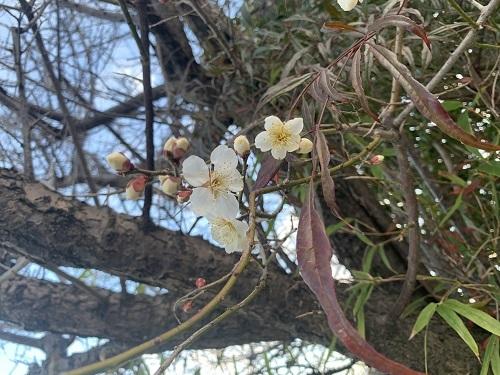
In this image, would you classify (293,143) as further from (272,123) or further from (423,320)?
(423,320)

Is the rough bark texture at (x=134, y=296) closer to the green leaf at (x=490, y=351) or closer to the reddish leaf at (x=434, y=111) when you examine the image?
the green leaf at (x=490, y=351)

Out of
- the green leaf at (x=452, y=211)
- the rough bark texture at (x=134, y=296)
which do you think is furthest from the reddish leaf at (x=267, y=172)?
the green leaf at (x=452, y=211)

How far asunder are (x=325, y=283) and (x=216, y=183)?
0.58 ft

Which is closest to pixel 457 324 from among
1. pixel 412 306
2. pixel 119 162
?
pixel 412 306

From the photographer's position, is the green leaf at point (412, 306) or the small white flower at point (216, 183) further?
the green leaf at point (412, 306)

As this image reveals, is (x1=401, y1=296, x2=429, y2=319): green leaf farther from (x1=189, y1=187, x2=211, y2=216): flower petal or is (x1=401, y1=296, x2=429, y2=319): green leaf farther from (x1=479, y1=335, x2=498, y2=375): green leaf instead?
(x1=189, y1=187, x2=211, y2=216): flower petal

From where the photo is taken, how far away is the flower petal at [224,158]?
53cm

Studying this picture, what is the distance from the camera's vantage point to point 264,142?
1.79ft

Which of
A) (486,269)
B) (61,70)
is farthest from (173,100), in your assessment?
(486,269)

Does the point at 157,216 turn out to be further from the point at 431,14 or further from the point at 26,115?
the point at 431,14

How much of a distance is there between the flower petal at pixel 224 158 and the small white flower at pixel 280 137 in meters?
0.03

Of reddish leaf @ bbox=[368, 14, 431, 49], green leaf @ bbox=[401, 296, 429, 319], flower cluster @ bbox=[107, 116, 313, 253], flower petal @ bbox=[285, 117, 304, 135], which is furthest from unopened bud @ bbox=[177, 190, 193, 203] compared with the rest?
green leaf @ bbox=[401, 296, 429, 319]

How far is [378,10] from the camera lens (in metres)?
0.78

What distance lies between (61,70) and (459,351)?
76 centimetres
